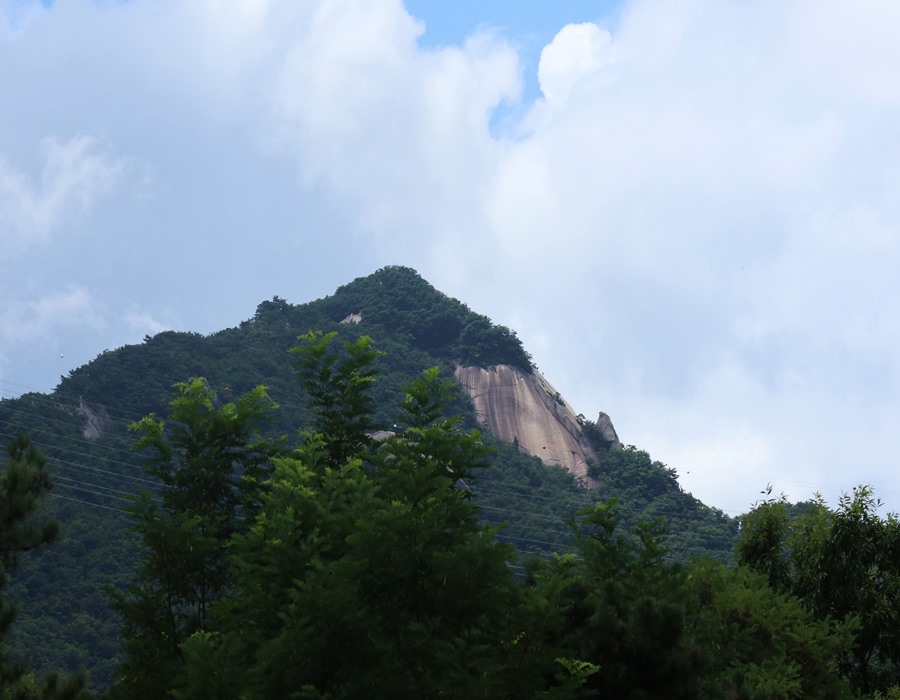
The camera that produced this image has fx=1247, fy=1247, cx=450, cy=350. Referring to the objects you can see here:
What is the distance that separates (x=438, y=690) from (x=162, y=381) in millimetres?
55896

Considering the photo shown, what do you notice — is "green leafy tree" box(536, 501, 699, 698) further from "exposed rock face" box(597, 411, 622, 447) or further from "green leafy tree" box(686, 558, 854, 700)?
"exposed rock face" box(597, 411, 622, 447)

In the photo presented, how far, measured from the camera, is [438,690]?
14.4 metres

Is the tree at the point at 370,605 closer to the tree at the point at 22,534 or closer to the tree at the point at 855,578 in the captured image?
the tree at the point at 22,534

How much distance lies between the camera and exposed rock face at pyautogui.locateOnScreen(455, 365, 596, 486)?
253 feet

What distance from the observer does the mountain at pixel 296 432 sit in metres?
47.2

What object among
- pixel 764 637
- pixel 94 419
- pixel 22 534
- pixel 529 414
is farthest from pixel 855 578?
pixel 529 414

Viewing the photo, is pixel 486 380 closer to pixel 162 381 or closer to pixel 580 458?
pixel 580 458

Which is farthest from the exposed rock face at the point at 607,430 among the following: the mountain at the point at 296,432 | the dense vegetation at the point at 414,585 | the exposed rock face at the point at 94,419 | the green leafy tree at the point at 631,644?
the green leafy tree at the point at 631,644

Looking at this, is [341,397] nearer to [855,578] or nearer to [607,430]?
[855,578]

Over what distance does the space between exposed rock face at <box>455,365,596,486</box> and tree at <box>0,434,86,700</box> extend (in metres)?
58.6

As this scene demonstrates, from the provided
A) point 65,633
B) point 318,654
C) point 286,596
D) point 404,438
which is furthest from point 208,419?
point 65,633

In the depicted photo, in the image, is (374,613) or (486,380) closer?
(374,613)

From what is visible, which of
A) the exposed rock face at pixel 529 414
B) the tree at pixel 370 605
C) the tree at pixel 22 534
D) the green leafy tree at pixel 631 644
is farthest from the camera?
the exposed rock face at pixel 529 414

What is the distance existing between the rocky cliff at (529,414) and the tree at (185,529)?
55863 millimetres
